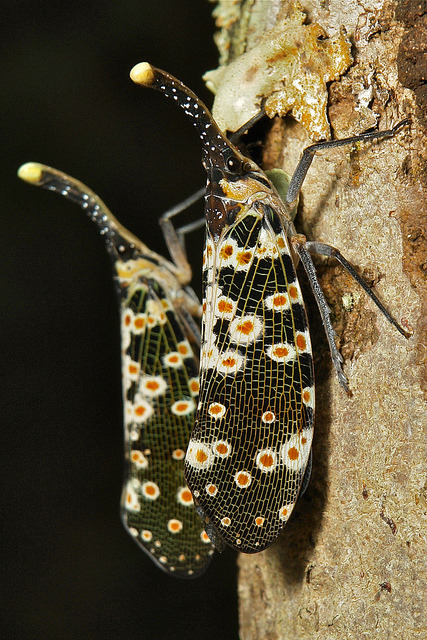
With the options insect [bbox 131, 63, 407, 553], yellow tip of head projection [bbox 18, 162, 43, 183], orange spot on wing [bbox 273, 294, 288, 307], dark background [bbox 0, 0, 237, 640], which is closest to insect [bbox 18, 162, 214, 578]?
yellow tip of head projection [bbox 18, 162, 43, 183]

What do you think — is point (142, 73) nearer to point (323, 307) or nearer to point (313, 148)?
point (313, 148)

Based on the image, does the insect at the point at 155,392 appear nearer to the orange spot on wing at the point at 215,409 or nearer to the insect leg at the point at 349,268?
the orange spot on wing at the point at 215,409

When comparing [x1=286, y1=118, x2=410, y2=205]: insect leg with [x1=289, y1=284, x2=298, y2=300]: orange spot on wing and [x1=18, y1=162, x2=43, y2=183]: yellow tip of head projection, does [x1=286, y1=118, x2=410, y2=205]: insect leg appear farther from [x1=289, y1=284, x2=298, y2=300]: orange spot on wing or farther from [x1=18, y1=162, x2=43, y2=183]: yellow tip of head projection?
[x1=18, y1=162, x2=43, y2=183]: yellow tip of head projection

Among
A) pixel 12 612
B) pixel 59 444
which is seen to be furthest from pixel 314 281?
pixel 12 612

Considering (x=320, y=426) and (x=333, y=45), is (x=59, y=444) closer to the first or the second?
(x=320, y=426)

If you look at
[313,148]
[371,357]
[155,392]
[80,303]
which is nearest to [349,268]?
[371,357]

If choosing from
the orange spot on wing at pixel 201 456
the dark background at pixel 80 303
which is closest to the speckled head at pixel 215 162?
the orange spot on wing at pixel 201 456
